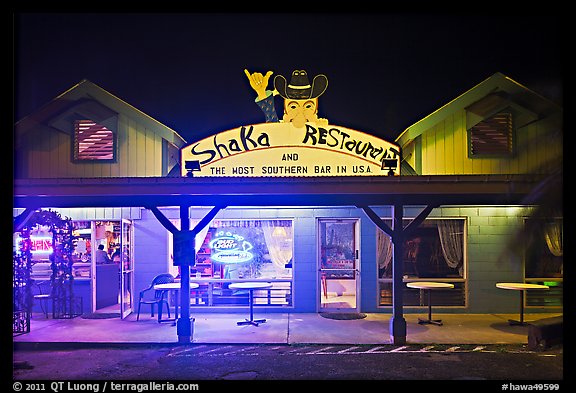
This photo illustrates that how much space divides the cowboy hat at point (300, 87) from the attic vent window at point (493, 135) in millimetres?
3294

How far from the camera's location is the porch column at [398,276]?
27.2 feet

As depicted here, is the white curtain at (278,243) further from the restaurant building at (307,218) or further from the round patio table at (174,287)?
the round patio table at (174,287)

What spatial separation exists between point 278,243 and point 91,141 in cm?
461

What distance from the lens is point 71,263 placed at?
432 inches

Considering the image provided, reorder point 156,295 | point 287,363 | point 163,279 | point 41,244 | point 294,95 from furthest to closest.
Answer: point 41,244 → point 156,295 → point 163,279 → point 294,95 → point 287,363

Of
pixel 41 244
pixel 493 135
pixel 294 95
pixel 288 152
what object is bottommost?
pixel 41 244

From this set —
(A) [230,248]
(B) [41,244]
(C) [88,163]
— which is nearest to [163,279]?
(A) [230,248]

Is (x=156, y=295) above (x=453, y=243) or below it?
below

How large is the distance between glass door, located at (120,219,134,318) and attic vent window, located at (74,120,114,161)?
1.51 meters

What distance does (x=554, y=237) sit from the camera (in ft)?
36.9

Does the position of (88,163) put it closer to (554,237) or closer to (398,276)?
(398,276)

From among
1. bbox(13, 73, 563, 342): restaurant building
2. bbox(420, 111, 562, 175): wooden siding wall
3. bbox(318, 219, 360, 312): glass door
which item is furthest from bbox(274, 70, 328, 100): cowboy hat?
bbox(318, 219, 360, 312): glass door

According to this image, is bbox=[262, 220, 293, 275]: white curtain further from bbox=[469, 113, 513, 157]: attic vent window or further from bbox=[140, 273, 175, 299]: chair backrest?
bbox=[469, 113, 513, 157]: attic vent window
